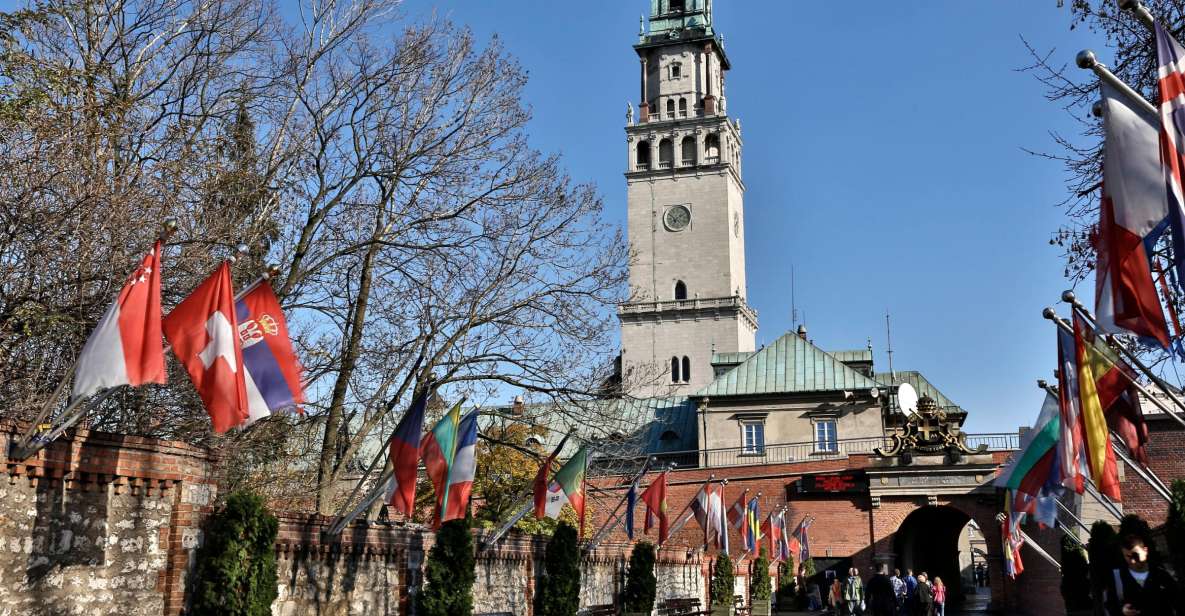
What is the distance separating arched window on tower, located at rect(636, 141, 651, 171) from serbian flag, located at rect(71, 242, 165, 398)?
226 feet

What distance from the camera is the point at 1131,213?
9.67 meters

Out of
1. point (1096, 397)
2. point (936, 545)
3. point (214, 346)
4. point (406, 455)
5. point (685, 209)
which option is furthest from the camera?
point (685, 209)

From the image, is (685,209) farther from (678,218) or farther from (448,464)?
(448,464)

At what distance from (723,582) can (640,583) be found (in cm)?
769

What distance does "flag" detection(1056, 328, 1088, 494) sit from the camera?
→ 46.6 ft

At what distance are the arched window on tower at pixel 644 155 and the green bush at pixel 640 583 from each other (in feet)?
176

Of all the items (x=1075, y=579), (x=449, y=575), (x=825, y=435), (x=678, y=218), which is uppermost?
(x=678, y=218)

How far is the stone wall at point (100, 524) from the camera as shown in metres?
11.0

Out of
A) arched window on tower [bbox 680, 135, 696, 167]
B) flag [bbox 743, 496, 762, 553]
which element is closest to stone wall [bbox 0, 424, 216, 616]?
flag [bbox 743, 496, 762, 553]

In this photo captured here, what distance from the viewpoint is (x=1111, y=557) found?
10609 mm

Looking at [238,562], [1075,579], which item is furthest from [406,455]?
[1075,579]

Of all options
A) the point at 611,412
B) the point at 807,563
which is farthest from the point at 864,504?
the point at 611,412

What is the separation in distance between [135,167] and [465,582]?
8.18 metres

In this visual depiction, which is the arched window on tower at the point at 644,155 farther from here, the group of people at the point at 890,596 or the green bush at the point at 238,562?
the green bush at the point at 238,562
